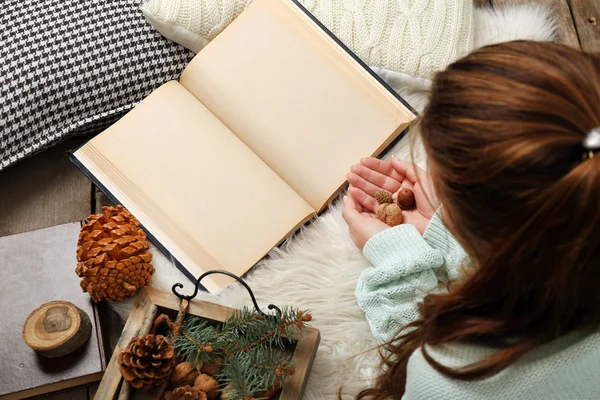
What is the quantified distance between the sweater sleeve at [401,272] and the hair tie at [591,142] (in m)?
0.36

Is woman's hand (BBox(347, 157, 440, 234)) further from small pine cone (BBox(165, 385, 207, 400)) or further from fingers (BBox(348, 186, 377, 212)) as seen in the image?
small pine cone (BBox(165, 385, 207, 400))

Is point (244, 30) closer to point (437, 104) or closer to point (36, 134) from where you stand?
point (36, 134)

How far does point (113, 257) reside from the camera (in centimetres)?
78

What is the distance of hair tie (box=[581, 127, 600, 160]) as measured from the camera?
1.51ft

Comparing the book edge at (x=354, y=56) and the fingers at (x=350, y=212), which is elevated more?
the book edge at (x=354, y=56)

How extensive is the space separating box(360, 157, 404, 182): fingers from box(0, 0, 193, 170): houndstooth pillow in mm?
346

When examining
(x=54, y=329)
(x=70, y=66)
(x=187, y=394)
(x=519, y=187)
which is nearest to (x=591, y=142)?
(x=519, y=187)

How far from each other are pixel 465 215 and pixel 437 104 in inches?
4.0

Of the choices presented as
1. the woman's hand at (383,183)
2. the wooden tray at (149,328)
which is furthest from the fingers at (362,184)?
the wooden tray at (149,328)

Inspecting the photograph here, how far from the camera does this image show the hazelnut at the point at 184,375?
2.35 ft

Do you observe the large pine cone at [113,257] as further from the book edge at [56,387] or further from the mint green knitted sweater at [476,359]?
the mint green knitted sweater at [476,359]

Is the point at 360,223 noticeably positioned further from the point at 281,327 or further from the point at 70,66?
the point at 70,66

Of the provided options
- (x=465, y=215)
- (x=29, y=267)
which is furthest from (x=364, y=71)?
(x=29, y=267)

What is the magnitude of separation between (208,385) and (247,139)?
0.39 meters
